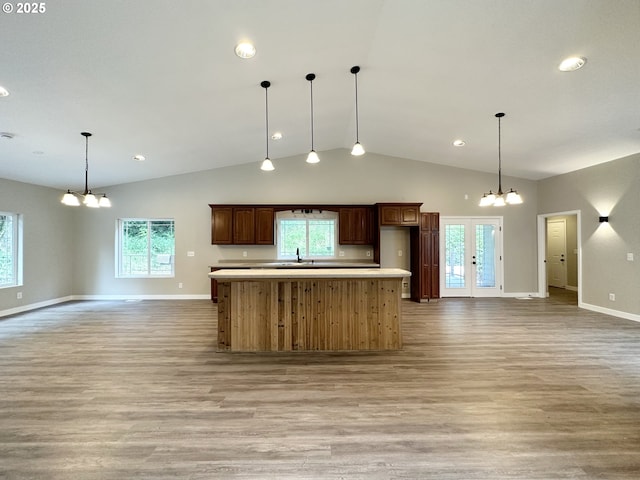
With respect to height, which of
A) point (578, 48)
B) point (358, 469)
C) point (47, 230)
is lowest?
point (358, 469)

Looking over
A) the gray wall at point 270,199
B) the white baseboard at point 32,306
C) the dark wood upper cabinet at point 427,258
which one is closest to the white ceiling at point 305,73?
the gray wall at point 270,199

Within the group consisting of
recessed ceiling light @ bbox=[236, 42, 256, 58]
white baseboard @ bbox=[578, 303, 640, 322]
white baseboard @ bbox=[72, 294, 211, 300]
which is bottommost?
white baseboard @ bbox=[578, 303, 640, 322]

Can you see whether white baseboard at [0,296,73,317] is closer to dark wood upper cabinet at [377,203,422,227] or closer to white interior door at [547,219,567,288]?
dark wood upper cabinet at [377,203,422,227]

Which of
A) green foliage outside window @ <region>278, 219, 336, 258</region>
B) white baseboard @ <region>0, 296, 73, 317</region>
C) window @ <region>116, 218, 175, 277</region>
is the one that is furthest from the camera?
green foliage outside window @ <region>278, 219, 336, 258</region>

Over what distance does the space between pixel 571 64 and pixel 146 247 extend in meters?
8.23

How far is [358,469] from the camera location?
1.72 metres

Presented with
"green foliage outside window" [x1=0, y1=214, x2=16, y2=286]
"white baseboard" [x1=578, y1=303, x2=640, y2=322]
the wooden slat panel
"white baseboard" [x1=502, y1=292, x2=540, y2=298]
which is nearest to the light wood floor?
the wooden slat panel

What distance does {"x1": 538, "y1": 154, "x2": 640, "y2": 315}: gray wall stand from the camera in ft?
16.1

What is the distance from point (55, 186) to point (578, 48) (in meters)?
9.05

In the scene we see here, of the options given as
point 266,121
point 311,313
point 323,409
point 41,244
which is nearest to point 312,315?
point 311,313

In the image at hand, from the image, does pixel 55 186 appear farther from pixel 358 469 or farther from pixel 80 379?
pixel 358 469

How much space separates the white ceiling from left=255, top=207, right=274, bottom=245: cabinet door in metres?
1.64

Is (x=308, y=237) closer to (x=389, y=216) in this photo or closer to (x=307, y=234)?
(x=307, y=234)

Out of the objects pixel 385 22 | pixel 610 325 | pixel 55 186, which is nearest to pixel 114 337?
pixel 55 186
